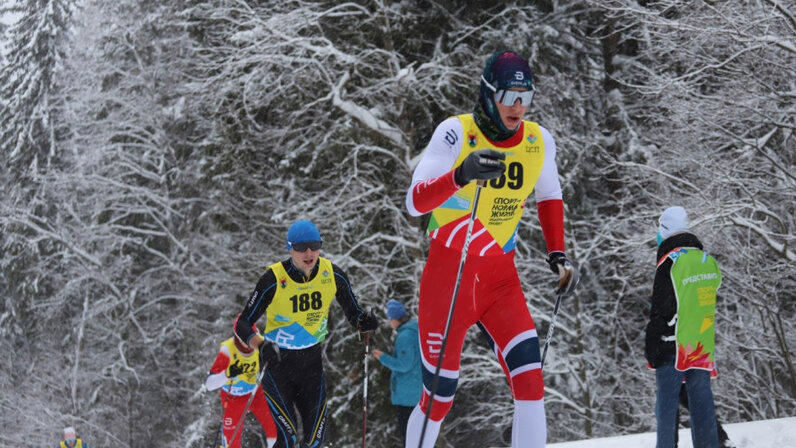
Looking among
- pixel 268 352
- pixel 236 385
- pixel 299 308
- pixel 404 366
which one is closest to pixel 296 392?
pixel 299 308

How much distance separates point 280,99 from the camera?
17250 millimetres

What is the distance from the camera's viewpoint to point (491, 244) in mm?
4023

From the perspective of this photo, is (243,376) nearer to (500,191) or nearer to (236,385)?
(236,385)

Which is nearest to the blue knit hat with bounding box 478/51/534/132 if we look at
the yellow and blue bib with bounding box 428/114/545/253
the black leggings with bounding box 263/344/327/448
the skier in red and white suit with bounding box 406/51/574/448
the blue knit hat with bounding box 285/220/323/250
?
the skier in red and white suit with bounding box 406/51/574/448

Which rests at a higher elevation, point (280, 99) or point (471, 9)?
point (471, 9)

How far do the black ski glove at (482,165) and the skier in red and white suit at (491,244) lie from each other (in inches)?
13.9

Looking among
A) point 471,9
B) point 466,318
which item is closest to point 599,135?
point 471,9

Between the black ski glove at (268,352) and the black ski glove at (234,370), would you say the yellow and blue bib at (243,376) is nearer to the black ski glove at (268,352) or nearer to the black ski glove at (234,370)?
the black ski glove at (234,370)

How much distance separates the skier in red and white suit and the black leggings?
2158mm

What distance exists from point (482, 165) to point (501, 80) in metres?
0.66

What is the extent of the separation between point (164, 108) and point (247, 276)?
24.0 ft

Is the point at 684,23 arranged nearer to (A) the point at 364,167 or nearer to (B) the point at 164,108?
(A) the point at 364,167

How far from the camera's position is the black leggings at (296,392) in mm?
6117

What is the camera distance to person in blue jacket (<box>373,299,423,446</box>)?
25.5 feet
